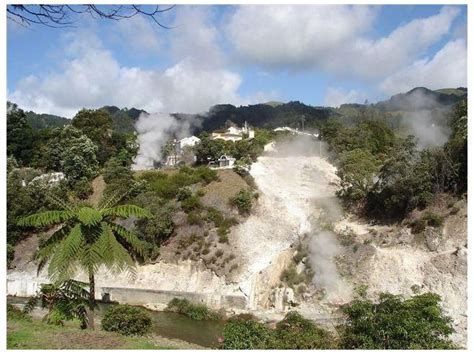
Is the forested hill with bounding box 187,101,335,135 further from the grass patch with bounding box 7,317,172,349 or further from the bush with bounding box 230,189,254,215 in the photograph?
the grass patch with bounding box 7,317,172,349

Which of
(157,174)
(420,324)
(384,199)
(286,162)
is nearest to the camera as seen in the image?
(420,324)

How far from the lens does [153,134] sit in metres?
55.4

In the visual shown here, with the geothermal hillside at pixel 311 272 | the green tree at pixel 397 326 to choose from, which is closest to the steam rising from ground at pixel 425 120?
the geothermal hillside at pixel 311 272

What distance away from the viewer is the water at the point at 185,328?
1977cm

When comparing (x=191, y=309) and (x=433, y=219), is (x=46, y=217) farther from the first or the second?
(x=433, y=219)

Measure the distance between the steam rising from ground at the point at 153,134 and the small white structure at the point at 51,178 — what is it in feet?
30.9

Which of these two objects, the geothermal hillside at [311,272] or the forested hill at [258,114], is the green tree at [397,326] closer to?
the geothermal hillside at [311,272]

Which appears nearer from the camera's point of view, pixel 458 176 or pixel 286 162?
pixel 458 176

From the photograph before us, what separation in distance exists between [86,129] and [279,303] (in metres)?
29.4

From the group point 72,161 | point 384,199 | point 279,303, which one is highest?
point 72,161

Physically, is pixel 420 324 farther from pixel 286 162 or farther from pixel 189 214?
pixel 286 162

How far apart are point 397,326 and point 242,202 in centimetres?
1969
